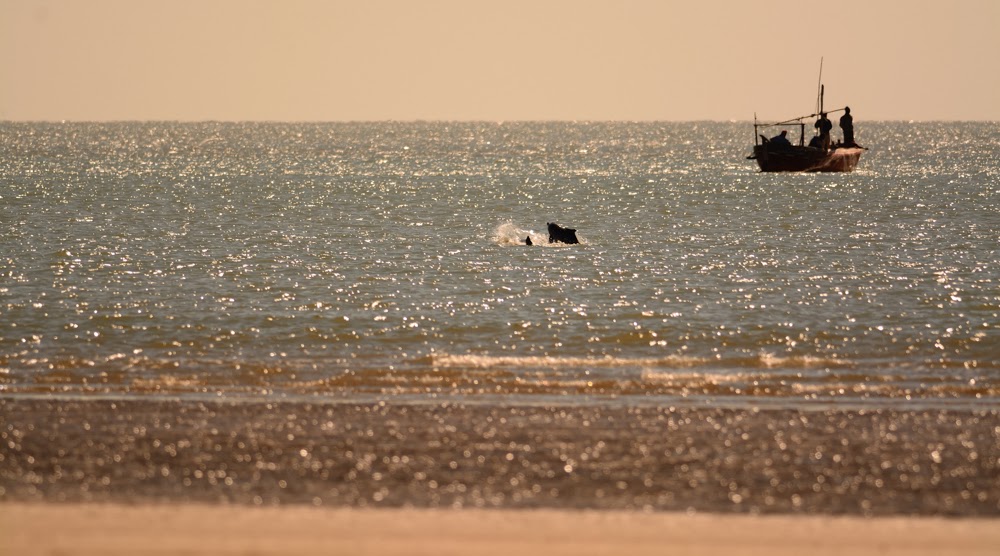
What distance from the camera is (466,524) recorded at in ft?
32.6

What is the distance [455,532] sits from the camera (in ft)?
31.7

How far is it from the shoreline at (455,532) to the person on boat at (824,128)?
276ft

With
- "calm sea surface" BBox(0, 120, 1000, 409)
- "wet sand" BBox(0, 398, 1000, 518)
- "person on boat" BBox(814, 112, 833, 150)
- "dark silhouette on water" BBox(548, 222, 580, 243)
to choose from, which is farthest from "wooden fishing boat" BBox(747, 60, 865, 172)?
"wet sand" BBox(0, 398, 1000, 518)

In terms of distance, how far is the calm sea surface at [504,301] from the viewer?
56.6 ft

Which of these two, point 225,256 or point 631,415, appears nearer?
point 631,415

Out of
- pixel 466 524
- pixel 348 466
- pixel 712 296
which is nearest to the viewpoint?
pixel 466 524

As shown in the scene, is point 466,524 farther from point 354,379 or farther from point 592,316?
point 592,316

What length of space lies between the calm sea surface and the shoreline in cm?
557

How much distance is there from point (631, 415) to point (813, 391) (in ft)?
10.6

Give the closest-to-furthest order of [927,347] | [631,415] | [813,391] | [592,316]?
[631,415], [813,391], [927,347], [592,316]

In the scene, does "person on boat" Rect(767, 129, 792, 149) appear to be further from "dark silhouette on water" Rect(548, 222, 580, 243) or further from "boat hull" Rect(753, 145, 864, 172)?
"dark silhouette on water" Rect(548, 222, 580, 243)

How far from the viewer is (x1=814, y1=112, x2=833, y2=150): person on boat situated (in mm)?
91562

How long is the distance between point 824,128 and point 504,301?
71.2 meters

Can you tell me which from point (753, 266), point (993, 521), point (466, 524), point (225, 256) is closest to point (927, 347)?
point (993, 521)
